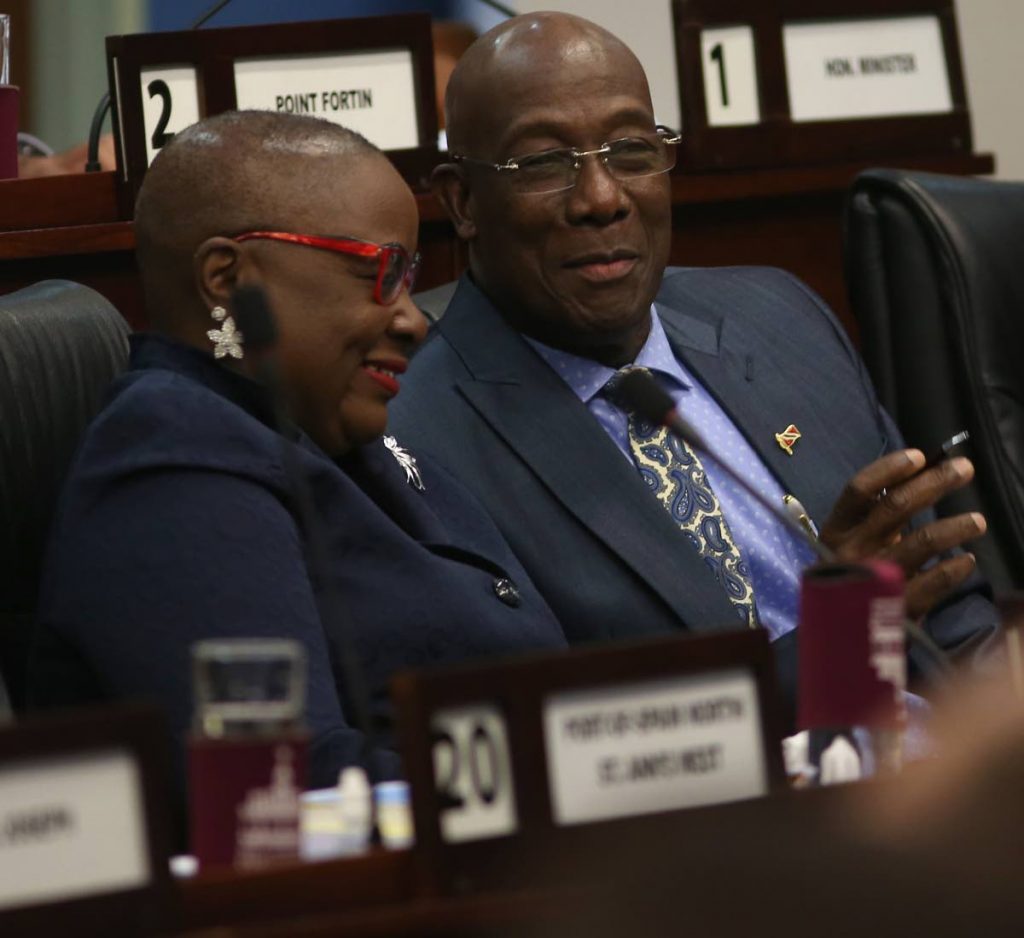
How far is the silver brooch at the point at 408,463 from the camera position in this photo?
202 centimetres

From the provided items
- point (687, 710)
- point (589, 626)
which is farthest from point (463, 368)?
point (687, 710)

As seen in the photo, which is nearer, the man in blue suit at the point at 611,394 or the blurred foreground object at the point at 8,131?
the man in blue suit at the point at 611,394

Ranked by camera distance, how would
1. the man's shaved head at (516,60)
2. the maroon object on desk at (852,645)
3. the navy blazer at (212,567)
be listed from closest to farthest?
the maroon object on desk at (852,645)
the navy blazer at (212,567)
the man's shaved head at (516,60)

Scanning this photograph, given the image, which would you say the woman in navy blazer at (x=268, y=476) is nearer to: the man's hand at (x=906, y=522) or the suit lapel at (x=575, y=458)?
the suit lapel at (x=575, y=458)

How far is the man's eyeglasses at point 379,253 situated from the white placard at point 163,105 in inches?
26.6

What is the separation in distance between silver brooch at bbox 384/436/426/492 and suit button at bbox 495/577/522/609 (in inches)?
5.9

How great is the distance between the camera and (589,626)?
212 centimetres

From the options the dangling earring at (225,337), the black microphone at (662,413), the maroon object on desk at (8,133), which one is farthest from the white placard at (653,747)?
the maroon object on desk at (8,133)

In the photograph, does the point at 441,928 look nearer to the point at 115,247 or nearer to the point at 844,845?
the point at 844,845

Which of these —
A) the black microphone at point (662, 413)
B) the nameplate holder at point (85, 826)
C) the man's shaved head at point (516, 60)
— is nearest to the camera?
the nameplate holder at point (85, 826)

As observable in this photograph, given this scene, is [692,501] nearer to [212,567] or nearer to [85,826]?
[212,567]

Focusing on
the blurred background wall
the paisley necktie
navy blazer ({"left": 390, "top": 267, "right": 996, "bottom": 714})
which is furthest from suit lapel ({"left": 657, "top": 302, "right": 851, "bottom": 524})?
the blurred background wall

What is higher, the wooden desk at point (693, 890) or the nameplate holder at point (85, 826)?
the nameplate holder at point (85, 826)

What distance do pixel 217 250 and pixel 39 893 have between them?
3.13ft
